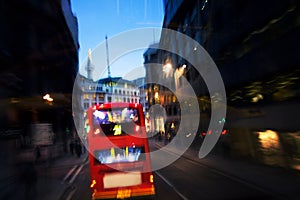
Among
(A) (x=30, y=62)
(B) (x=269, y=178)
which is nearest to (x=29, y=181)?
(B) (x=269, y=178)

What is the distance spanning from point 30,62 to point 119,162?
545 inches

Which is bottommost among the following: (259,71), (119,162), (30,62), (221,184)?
(221,184)

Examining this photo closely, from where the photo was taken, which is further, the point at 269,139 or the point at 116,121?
the point at 269,139

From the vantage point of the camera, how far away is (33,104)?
20422 millimetres

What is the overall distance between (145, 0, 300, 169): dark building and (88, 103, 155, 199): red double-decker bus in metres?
7.51

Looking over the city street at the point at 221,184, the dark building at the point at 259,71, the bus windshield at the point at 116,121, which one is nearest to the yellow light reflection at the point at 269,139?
the dark building at the point at 259,71

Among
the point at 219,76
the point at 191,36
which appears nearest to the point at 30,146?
the point at 219,76

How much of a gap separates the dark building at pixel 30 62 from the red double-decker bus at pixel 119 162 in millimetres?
5587

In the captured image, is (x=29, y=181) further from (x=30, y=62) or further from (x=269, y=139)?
(x=30, y=62)

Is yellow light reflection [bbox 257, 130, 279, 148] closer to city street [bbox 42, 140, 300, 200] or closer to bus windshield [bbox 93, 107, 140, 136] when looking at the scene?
city street [bbox 42, 140, 300, 200]

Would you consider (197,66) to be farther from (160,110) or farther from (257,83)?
(160,110)

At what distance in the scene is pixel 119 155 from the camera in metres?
8.96

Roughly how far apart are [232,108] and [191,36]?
582 inches

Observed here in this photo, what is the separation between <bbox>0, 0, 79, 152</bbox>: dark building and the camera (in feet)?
48.0
